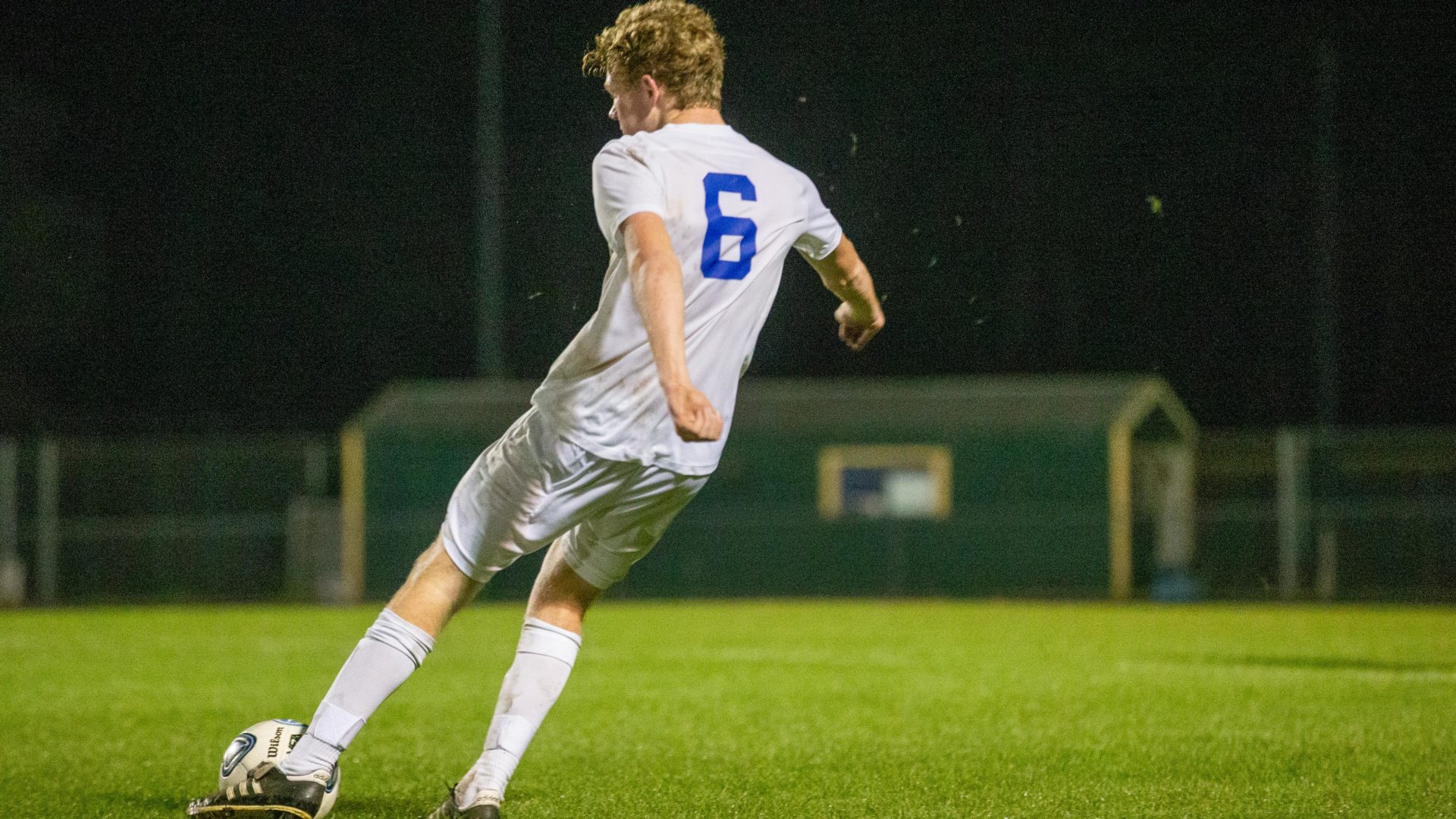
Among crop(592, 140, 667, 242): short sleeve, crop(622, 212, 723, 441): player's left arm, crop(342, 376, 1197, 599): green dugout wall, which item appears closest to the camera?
Answer: crop(622, 212, 723, 441): player's left arm

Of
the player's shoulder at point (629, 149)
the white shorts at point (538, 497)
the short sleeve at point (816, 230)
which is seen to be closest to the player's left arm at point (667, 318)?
the player's shoulder at point (629, 149)

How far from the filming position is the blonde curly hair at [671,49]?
12.5 ft

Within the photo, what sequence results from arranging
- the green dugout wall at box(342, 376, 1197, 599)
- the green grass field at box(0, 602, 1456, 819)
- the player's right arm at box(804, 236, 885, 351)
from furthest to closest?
the green dugout wall at box(342, 376, 1197, 599) → the green grass field at box(0, 602, 1456, 819) → the player's right arm at box(804, 236, 885, 351)

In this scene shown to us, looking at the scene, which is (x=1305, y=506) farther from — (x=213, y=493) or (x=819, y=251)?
(x=819, y=251)

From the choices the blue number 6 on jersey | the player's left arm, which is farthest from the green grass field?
the blue number 6 on jersey

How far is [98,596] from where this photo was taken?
2120cm

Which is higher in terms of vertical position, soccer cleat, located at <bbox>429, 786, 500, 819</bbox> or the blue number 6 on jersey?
the blue number 6 on jersey

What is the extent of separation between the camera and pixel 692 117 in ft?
12.7

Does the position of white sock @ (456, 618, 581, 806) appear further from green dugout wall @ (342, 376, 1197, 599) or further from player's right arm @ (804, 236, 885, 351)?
green dugout wall @ (342, 376, 1197, 599)

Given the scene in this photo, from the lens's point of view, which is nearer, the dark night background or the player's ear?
the player's ear

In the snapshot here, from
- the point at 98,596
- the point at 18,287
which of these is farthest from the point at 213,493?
the point at 18,287

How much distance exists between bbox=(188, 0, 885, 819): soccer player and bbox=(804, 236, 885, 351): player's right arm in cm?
22

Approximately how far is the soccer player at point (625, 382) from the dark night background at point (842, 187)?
608 inches

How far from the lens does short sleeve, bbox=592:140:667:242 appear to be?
3637 mm
